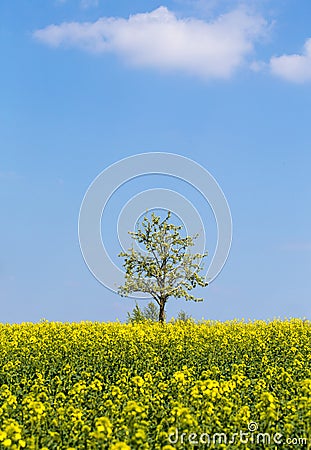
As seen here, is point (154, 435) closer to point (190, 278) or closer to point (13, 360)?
point (13, 360)

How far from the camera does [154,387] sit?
9.51m

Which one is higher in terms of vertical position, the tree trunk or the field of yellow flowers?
the tree trunk

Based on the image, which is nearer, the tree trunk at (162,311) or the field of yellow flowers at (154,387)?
the field of yellow flowers at (154,387)

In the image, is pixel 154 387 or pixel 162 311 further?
pixel 162 311

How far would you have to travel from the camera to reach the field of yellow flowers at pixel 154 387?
701 centimetres

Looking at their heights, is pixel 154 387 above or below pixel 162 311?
below

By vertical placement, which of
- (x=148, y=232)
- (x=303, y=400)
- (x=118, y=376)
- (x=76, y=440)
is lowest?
(x=76, y=440)

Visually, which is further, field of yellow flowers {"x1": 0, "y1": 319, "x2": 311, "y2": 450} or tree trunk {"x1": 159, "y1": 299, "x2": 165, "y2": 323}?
tree trunk {"x1": 159, "y1": 299, "x2": 165, "y2": 323}

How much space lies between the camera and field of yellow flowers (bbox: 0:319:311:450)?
23.0 ft

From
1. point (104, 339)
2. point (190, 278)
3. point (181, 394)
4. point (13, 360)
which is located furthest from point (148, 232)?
point (181, 394)

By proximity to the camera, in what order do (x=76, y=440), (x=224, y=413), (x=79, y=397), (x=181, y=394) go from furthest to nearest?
(x=181, y=394) < (x=79, y=397) < (x=224, y=413) < (x=76, y=440)

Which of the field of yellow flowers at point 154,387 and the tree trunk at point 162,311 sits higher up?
the tree trunk at point 162,311

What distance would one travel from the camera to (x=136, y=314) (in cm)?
2483

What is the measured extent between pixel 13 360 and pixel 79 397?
17.2 ft
